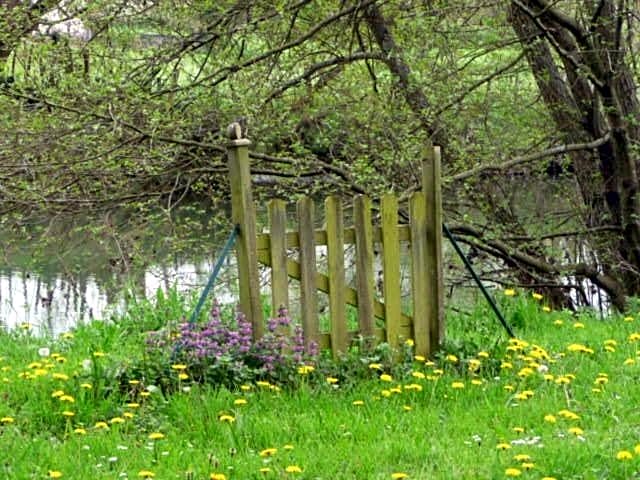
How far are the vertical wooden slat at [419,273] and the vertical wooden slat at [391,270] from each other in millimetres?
114

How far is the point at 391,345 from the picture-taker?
580 centimetres

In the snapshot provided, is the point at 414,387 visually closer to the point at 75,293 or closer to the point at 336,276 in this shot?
the point at 336,276

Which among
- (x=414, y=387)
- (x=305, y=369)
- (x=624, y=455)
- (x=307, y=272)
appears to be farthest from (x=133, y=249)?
(x=624, y=455)

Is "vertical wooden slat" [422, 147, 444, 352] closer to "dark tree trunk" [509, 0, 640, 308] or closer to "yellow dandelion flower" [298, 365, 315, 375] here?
"yellow dandelion flower" [298, 365, 315, 375]

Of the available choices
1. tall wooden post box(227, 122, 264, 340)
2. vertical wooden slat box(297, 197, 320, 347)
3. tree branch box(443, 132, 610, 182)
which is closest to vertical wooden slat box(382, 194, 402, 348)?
vertical wooden slat box(297, 197, 320, 347)

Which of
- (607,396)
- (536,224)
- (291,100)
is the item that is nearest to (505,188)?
(536,224)

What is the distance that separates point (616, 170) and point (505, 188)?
1.06 metres

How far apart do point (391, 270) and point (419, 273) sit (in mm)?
193

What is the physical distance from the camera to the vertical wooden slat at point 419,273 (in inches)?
231

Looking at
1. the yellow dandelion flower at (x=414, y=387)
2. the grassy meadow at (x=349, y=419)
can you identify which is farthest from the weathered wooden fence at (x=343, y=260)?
the yellow dandelion flower at (x=414, y=387)

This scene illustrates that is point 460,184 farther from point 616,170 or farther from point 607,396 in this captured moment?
point 607,396

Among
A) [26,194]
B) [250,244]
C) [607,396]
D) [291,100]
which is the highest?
[291,100]

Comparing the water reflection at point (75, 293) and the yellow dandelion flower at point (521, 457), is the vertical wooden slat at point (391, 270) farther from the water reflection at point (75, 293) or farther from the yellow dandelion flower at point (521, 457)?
the water reflection at point (75, 293)

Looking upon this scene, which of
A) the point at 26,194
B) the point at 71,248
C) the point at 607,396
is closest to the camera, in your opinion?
the point at 607,396
